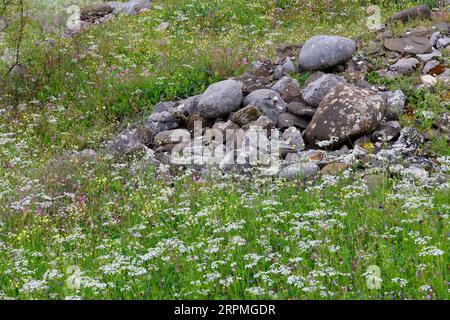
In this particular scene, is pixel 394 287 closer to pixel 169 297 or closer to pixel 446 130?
pixel 169 297

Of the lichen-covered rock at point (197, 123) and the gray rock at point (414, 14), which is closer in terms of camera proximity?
the lichen-covered rock at point (197, 123)

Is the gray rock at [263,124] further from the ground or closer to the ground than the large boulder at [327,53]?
closer to the ground

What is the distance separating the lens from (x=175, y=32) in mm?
18516

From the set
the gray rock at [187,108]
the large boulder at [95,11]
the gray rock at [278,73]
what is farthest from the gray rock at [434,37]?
the large boulder at [95,11]

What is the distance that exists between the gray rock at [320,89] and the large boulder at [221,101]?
4.60 ft

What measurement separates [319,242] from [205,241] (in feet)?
4.99

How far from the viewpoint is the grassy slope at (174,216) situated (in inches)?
248

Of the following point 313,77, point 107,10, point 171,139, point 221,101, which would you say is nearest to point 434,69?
point 313,77

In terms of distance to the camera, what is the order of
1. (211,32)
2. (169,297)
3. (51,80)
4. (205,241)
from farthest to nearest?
(211,32) → (51,80) → (205,241) → (169,297)

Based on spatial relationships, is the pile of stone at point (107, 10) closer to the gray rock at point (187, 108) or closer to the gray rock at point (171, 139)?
the gray rock at point (187, 108)

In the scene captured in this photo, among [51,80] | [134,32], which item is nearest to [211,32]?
[134,32]

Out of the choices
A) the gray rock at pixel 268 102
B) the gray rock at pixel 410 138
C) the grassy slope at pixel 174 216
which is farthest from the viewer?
the gray rock at pixel 268 102

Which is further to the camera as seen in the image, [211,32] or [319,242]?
[211,32]

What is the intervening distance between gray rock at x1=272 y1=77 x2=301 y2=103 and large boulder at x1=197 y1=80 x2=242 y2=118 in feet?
2.72
